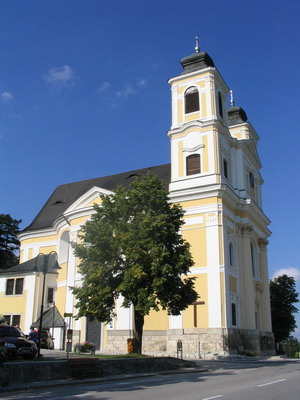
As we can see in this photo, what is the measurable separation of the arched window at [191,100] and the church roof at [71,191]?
6.44 m

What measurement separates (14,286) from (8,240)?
80.0 ft

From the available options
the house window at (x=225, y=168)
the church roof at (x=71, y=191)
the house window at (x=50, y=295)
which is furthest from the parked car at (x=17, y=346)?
the church roof at (x=71, y=191)

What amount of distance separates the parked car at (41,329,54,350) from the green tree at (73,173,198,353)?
11.7 metres

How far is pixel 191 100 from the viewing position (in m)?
38.9

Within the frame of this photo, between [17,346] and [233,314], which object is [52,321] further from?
[17,346]

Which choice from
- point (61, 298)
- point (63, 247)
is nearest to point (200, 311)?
point (61, 298)

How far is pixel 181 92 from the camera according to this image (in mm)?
39562

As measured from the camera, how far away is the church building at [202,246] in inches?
1247

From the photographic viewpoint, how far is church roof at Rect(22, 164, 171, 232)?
1708 inches

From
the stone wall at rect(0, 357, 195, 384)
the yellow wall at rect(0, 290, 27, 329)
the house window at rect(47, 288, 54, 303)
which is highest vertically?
the house window at rect(47, 288, 54, 303)

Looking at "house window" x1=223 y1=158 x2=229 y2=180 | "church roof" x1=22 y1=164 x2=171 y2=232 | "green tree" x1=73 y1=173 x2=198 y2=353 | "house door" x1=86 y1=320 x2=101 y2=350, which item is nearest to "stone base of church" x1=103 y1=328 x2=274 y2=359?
"house door" x1=86 y1=320 x2=101 y2=350

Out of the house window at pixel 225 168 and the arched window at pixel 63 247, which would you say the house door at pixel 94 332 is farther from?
the house window at pixel 225 168

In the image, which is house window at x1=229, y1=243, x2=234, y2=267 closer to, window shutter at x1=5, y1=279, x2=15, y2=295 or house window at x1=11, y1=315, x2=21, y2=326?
house window at x1=11, y1=315, x2=21, y2=326

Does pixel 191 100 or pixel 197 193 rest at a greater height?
pixel 191 100
